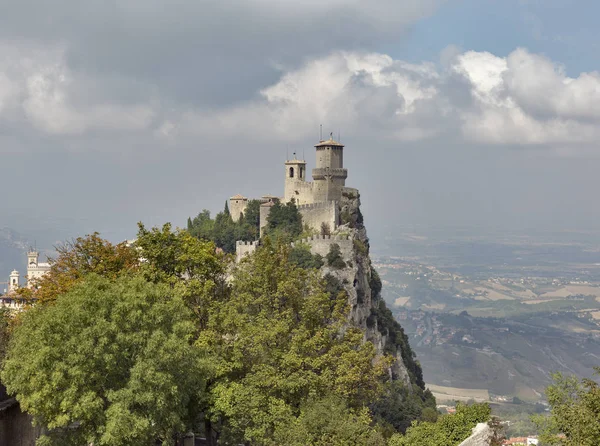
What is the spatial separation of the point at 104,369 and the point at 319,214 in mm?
47010

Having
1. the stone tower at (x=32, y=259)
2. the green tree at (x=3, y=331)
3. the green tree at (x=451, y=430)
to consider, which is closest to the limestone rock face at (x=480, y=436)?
the green tree at (x=451, y=430)

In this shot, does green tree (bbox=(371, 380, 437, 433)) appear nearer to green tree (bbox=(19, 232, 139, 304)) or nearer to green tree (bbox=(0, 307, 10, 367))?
green tree (bbox=(19, 232, 139, 304))

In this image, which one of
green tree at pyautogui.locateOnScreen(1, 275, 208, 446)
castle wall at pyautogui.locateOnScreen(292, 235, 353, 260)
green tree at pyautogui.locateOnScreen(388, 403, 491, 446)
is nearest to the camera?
green tree at pyautogui.locateOnScreen(1, 275, 208, 446)

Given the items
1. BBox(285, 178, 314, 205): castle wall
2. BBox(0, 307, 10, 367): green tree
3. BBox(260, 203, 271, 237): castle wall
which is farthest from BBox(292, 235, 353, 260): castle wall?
BBox(0, 307, 10, 367): green tree

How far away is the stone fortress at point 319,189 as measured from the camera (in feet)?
222

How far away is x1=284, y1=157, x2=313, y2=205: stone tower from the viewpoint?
238 feet

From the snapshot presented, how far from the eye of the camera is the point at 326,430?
23.4 metres

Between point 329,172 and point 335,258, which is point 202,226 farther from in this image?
point 335,258

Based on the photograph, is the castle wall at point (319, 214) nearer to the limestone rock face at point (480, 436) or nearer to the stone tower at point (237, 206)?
the stone tower at point (237, 206)

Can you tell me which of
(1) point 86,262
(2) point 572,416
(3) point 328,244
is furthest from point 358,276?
(2) point 572,416

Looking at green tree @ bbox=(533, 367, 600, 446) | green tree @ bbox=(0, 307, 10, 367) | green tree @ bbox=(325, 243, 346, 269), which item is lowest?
green tree @ bbox=(533, 367, 600, 446)

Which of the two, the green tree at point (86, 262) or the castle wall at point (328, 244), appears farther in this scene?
the castle wall at point (328, 244)

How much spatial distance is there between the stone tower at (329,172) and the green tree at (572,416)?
4832cm

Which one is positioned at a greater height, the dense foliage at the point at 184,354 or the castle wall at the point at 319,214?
the castle wall at the point at 319,214
